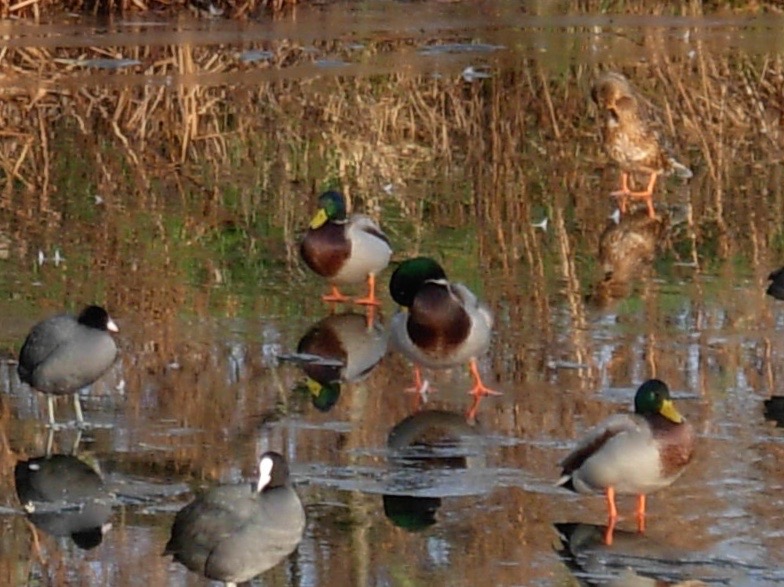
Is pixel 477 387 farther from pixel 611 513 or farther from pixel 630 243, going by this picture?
pixel 630 243

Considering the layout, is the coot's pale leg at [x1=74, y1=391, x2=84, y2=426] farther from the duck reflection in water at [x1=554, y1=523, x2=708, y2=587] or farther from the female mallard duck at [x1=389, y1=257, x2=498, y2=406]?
the duck reflection in water at [x1=554, y1=523, x2=708, y2=587]

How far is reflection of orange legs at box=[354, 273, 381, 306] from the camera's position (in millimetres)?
9281

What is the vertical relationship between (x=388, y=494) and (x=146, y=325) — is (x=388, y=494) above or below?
below

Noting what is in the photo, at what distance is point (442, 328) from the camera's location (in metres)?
7.68

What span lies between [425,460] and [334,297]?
2.56 m

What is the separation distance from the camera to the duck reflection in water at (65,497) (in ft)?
19.9

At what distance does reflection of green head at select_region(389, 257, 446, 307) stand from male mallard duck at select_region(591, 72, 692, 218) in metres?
3.48

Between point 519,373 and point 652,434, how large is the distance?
1971mm

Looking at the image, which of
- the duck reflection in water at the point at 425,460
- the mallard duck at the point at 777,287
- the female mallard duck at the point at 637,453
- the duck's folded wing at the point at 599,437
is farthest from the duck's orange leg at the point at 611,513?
the mallard duck at the point at 777,287

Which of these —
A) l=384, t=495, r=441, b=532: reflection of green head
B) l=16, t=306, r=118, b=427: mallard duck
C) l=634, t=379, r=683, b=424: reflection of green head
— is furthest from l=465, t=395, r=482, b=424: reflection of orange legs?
l=16, t=306, r=118, b=427: mallard duck

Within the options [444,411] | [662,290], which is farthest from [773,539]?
[662,290]

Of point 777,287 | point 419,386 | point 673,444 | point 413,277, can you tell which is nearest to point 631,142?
point 777,287

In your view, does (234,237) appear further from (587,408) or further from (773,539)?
(773,539)

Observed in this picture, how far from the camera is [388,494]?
645 centimetres
